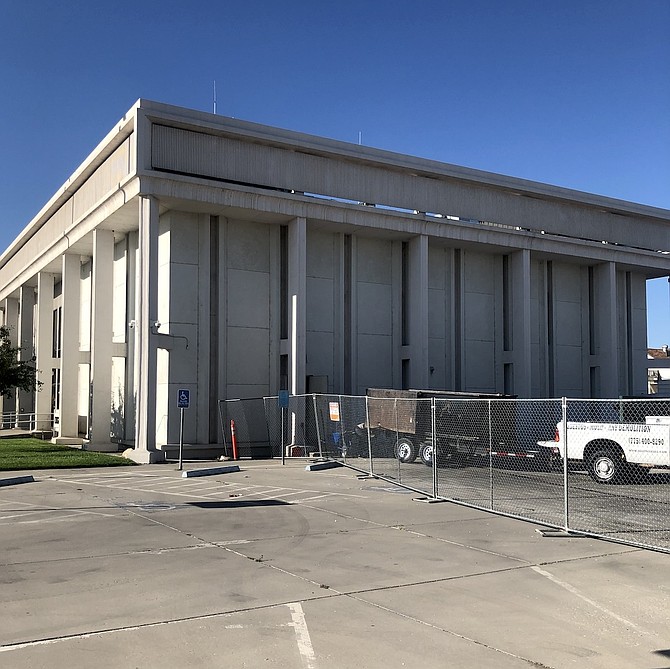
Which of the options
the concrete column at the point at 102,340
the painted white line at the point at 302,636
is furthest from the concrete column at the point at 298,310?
the painted white line at the point at 302,636

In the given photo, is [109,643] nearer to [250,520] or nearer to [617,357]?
[250,520]

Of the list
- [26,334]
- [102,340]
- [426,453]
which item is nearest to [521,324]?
[426,453]

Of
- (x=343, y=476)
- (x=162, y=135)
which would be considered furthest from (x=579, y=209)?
(x=343, y=476)

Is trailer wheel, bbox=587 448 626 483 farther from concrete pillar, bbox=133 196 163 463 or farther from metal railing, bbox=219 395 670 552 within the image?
concrete pillar, bbox=133 196 163 463

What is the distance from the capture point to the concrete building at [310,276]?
28.8m

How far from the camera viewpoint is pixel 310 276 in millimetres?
32281

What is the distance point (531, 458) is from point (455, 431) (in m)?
3.00

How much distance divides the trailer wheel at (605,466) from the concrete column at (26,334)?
41775 mm

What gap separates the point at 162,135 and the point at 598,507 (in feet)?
67.4

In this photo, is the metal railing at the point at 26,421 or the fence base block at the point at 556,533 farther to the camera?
the metal railing at the point at 26,421

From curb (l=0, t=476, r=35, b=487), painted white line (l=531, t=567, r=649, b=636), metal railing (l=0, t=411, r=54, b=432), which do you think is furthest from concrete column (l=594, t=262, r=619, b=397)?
painted white line (l=531, t=567, r=649, b=636)

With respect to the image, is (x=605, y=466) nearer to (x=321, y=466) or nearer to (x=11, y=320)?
(x=321, y=466)

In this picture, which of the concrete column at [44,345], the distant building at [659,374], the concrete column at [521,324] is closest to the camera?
the concrete column at [521,324]

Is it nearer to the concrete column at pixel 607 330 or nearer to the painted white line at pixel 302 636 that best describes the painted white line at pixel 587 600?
the painted white line at pixel 302 636
